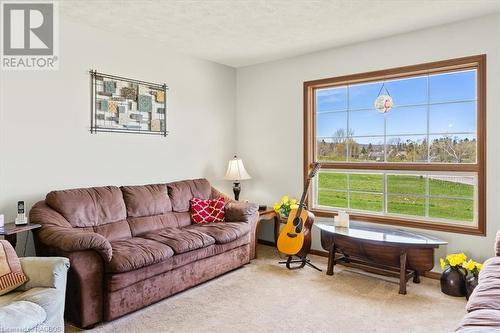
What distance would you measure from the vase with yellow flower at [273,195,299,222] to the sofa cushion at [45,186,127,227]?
191 cm

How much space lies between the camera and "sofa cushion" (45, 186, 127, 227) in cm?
294

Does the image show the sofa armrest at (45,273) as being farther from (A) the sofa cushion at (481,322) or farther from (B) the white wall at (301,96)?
(B) the white wall at (301,96)

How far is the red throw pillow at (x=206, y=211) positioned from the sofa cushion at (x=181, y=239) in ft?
1.66

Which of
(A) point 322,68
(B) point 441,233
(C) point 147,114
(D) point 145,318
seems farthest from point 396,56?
(D) point 145,318

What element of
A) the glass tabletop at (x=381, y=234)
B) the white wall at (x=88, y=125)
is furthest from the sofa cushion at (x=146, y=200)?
the glass tabletop at (x=381, y=234)

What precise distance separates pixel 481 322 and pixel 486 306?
238 mm

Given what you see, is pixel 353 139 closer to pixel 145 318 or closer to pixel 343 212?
pixel 343 212

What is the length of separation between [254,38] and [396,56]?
1586 millimetres

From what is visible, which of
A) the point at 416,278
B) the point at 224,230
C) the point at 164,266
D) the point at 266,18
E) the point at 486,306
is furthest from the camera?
the point at 224,230

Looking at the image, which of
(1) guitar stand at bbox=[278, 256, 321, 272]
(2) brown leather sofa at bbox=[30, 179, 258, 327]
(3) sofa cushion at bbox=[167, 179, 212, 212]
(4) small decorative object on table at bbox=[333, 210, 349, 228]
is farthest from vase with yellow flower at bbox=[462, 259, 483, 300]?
(3) sofa cushion at bbox=[167, 179, 212, 212]

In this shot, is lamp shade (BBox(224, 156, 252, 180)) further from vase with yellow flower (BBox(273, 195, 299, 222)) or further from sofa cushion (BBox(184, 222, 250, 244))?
sofa cushion (BBox(184, 222, 250, 244))

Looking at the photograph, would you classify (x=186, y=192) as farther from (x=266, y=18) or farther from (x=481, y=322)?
(x=481, y=322)

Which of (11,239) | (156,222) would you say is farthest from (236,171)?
(11,239)

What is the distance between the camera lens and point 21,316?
1.75m
